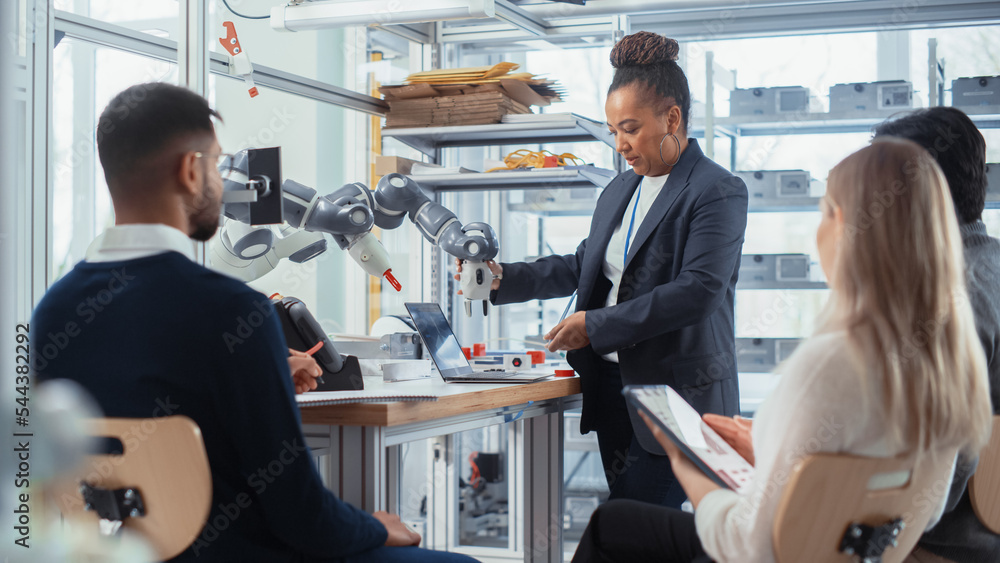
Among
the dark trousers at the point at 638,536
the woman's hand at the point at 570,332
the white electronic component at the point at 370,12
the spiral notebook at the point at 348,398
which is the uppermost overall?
the white electronic component at the point at 370,12

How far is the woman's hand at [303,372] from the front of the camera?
4.89 feet

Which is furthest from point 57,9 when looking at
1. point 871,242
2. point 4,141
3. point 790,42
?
point 790,42

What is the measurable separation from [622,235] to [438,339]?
512 millimetres

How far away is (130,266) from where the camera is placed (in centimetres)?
116

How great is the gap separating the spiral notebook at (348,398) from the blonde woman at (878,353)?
0.52 m

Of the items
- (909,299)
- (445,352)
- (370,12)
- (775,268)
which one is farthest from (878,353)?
(775,268)

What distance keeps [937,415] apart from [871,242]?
0.73 feet

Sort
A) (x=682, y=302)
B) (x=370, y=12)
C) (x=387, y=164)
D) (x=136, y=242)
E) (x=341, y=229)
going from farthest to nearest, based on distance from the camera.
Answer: (x=387, y=164) < (x=370, y=12) < (x=341, y=229) < (x=682, y=302) < (x=136, y=242)

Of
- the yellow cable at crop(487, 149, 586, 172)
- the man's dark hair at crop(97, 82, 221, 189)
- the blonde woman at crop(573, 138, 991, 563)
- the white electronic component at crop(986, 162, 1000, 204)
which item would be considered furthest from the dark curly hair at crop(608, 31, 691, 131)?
the white electronic component at crop(986, 162, 1000, 204)

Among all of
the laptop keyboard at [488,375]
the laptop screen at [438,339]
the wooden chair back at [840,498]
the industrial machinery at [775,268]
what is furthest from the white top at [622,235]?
the industrial machinery at [775,268]

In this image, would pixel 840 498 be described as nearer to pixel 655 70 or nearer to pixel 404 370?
pixel 404 370

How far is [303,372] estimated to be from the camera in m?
1.50

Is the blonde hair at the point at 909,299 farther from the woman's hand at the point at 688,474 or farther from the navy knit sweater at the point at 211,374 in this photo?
the navy knit sweater at the point at 211,374

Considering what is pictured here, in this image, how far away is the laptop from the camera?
195 centimetres
